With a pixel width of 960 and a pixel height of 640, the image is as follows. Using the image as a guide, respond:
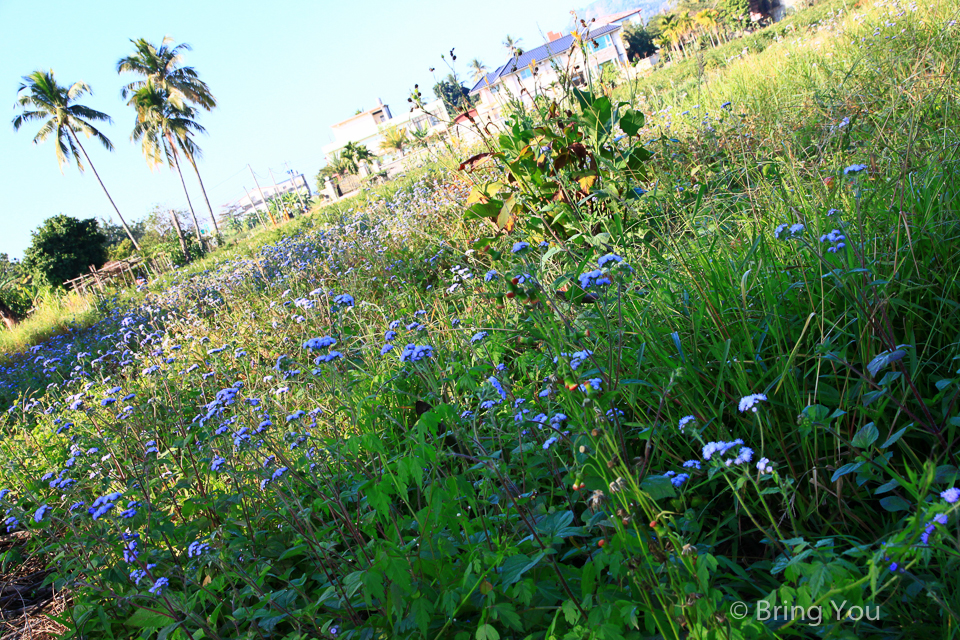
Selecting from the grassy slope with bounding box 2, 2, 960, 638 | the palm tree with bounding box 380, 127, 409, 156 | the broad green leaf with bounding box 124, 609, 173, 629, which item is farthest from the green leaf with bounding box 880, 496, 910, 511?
the palm tree with bounding box 380, 127, 409, 156

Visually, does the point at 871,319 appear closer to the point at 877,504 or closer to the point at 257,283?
the point at 877,504

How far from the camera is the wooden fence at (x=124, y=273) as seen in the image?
15.8m

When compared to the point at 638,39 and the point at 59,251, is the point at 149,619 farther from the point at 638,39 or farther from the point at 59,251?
the point at 638,39

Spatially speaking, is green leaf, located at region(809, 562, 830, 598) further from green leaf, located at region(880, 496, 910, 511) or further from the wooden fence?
the wooden fence

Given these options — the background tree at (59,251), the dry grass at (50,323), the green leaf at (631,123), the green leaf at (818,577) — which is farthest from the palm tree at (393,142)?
the background tree at (59,251)

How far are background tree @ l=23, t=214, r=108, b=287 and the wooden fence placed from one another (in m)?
→ 1.22

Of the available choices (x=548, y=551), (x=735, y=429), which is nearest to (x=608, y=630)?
(x=548, y=551)

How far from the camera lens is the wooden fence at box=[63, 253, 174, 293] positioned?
15.8 m

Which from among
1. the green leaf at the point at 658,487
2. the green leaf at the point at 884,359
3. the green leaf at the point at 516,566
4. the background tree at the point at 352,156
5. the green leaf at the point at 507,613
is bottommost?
the green leaf at the point at 507,613

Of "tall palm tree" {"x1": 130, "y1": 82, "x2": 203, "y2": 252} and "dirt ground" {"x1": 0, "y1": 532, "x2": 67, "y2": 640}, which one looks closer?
"dirt ground" {"x1": 0, "y1": 532, "x2": 67, "y2": 640}

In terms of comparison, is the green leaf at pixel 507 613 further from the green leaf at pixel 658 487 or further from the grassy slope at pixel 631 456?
the green leaf at pixel 658 487

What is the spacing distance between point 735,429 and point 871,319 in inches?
18.9

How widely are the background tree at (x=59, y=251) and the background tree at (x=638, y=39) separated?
61.4 meters

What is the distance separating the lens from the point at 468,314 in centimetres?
317
